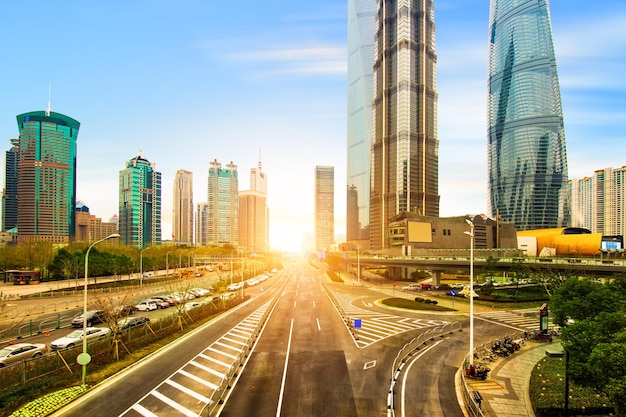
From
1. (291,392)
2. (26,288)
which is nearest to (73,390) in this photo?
(291,392)

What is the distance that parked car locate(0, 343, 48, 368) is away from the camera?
25.2 metres

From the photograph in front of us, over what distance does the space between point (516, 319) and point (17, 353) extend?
51123 millimetres

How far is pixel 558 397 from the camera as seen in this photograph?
20641 mm

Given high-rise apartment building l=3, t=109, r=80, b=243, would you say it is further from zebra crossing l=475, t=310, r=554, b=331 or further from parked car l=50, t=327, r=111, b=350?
zebra crossing l=475, t=310, r=554, b=331

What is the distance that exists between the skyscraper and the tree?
18677cm

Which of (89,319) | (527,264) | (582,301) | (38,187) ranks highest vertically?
(38,187)

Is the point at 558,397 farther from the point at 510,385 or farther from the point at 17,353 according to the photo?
the point at 17,353

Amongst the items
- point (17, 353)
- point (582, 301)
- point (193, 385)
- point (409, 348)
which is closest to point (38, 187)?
point (17, 353)

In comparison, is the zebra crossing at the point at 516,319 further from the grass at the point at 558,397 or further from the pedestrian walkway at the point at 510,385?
the grass at the point at 558,397

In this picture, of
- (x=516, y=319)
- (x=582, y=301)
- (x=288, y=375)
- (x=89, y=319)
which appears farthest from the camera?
(x=516, y=319)

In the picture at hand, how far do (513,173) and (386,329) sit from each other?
630ft

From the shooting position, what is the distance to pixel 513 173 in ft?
648

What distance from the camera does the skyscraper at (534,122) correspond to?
18525 centimetres

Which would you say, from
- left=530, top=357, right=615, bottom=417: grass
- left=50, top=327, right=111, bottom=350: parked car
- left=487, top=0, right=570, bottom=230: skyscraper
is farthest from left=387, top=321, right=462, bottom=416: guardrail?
left=487, top=0, right=570, bottom=230: skyscraper
